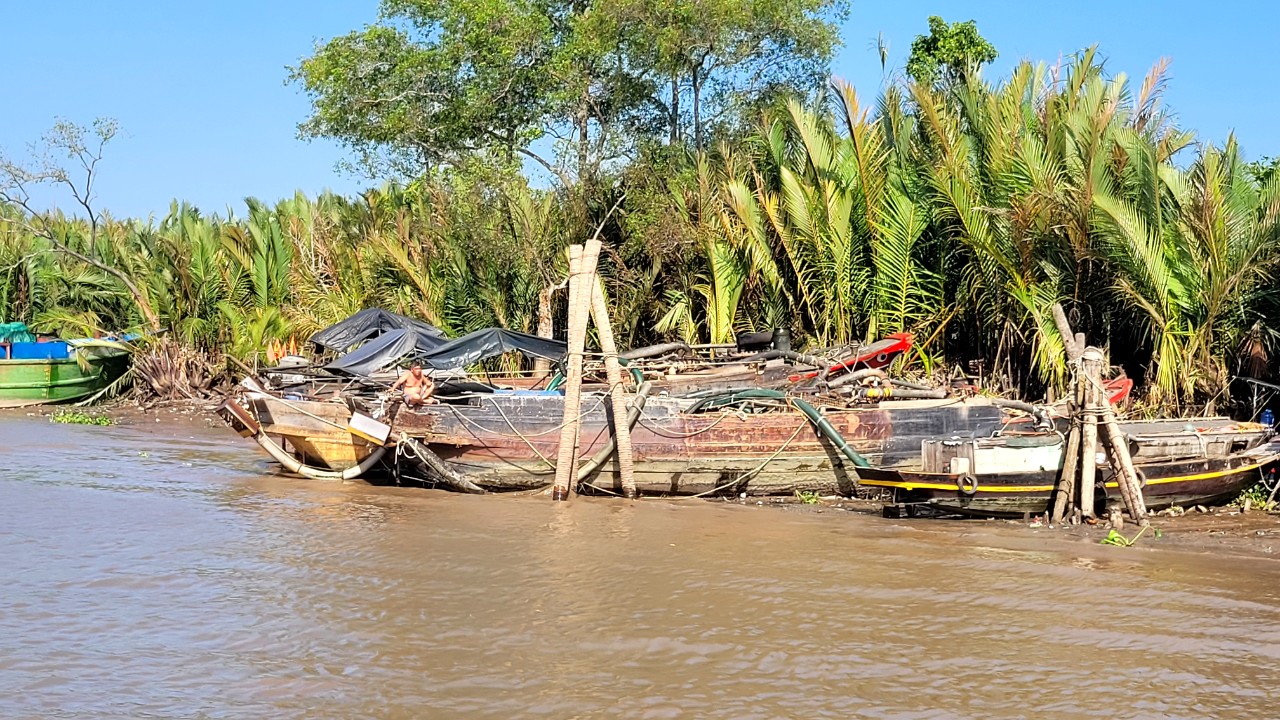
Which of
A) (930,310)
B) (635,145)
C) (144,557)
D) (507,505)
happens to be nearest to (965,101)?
(930,310)

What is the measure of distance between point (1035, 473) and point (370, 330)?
10.0 meters

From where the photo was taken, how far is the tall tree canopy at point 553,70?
21094 mm

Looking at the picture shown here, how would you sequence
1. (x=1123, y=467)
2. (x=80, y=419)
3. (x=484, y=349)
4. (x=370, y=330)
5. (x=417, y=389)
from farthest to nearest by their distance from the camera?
(x=80, y=419)
(x=370, y=330)
(x=484, y=349)
(x=417, y=389)
(x=1123, y=467)

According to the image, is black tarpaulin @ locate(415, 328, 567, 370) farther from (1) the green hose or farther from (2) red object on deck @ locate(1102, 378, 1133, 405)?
(2) red object on deck @ locate(1102, 378, 1133, 405)

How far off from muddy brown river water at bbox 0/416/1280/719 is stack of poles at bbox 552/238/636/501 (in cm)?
58

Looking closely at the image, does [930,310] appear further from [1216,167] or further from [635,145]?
[635,145]

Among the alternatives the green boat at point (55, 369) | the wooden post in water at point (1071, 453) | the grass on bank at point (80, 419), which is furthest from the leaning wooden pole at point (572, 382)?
the green boat at point (55, 369)

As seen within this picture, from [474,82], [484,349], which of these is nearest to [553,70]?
[474,82]

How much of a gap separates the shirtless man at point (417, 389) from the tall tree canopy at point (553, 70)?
339 inches

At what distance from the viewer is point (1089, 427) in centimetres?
1136

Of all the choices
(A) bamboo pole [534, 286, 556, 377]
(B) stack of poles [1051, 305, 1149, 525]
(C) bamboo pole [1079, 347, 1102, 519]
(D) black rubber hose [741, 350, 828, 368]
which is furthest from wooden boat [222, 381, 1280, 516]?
(A) bamboo pole [534, 286, 556, 377]

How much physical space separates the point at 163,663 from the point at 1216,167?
12397 millimetres

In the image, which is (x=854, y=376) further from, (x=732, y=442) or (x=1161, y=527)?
(x=1161, y=527)

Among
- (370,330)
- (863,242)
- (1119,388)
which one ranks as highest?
(863,242)
